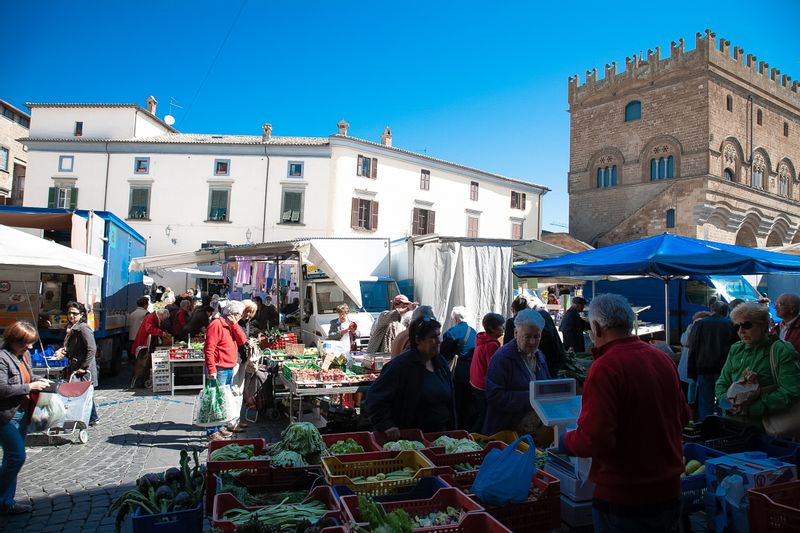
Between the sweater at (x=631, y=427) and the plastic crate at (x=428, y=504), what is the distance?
58 centimetres

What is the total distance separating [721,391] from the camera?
4.04m

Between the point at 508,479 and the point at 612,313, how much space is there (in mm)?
925

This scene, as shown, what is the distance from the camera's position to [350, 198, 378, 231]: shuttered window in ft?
98.4

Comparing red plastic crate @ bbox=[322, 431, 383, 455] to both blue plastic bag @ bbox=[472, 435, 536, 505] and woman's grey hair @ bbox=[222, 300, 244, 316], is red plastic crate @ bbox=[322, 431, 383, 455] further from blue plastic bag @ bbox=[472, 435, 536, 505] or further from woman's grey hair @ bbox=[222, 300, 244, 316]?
woman's grey hair @ bbox=[222, 300, 244, 316]

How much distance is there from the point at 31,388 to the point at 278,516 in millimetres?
3003

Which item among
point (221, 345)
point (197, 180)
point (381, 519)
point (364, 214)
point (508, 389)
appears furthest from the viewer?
point (364, 214)

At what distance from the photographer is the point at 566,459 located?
290cm

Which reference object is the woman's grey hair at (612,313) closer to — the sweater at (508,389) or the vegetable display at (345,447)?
the sweater at (508,389)

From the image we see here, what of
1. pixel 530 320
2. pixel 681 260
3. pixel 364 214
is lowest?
pixel 530 320

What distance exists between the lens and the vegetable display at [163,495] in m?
2.63

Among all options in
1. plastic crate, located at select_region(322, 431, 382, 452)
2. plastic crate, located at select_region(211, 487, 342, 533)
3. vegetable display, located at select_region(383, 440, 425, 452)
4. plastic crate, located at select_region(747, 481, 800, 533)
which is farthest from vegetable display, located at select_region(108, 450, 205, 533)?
plastic crate, located at select_region(747, 481, 800, 533)

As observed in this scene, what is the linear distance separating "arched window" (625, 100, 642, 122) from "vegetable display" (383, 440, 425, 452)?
39.4 meters

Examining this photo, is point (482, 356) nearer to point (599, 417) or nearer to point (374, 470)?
point (374, 470)

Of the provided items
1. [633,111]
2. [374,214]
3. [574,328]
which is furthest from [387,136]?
[574,328]
